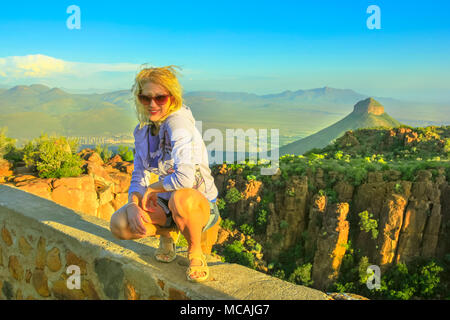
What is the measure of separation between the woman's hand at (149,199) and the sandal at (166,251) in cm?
28

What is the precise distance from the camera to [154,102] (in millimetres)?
2377

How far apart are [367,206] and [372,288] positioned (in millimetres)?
2760

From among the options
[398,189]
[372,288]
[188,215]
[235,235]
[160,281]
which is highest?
[188,215]

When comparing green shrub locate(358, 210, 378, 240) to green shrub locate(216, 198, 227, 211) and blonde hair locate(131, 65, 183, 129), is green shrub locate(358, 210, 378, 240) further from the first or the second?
blonde hair locate(131, 65, 183, 129)

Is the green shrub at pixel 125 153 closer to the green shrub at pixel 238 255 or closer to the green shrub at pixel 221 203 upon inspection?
the green shrub at pixel 238 255

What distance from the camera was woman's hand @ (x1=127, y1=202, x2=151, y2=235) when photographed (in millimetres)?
2334

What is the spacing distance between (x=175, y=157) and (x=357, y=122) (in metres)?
45.5

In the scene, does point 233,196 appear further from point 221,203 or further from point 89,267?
point 89,267

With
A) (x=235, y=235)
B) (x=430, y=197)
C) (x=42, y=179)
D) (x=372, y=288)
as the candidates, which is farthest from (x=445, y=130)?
(x=42, y=179)

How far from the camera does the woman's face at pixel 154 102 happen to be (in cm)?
237

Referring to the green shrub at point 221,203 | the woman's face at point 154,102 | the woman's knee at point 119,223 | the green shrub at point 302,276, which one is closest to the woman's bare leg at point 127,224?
the woman's knee at point 119,223

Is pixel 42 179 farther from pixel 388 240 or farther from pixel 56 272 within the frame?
pixel 388 240

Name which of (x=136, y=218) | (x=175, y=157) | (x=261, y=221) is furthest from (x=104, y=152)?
(x=261, y=221)

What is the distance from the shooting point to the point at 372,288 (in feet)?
37.0
